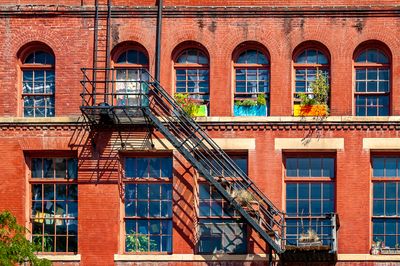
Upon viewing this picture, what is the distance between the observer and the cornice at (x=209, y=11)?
32.0 metres

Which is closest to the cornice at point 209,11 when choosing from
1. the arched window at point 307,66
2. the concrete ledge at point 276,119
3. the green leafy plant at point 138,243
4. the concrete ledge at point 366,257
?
the arched window at point 307,66

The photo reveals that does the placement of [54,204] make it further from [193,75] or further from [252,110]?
[252,110]

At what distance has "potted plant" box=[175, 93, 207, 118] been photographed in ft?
104

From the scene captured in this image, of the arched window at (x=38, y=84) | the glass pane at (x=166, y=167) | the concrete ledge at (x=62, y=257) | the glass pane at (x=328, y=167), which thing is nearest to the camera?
the concrete ledge at (x=62, y=257)

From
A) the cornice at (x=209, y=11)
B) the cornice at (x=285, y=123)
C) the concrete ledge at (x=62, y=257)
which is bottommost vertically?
the concrete ledge at (x=62, y=257)

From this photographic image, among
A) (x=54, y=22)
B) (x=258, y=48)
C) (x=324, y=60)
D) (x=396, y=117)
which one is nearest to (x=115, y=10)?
(x=54, y=22)

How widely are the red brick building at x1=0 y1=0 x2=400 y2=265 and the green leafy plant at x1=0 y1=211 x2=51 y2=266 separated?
2.48 m

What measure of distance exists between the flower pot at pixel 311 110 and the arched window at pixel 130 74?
15.1ft

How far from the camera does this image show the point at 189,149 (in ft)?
103

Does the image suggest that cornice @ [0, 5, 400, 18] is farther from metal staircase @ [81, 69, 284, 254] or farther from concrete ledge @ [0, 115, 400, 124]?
concrete ledge @ [0, 115, 400, 124]

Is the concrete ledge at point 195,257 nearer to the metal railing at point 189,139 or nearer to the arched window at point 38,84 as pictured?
the metal railing at point 189,139

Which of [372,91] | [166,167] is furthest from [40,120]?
[372,91]

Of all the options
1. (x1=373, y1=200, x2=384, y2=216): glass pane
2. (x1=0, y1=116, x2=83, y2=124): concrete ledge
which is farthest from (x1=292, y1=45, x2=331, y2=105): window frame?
(x1=0, y1=116, x2=83, y2=124): concrete ledge

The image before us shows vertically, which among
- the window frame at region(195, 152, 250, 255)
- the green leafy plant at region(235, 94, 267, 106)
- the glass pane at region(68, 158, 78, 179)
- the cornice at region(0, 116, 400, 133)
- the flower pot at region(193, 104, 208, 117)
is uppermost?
the green leafy plant at region(235, 94, 267, 106)
